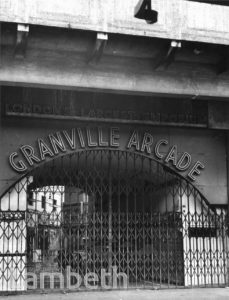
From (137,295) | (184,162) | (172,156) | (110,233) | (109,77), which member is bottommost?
(137,295)

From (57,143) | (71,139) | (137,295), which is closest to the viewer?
(137,295)

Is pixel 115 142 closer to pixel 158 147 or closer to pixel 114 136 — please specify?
pixel 114 136

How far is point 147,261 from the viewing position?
48.6ft

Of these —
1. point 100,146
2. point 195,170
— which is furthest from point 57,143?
point 195,170

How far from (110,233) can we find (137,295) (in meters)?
1.96

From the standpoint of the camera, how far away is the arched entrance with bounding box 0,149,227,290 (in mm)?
13766

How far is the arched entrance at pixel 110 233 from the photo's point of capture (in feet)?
45.2

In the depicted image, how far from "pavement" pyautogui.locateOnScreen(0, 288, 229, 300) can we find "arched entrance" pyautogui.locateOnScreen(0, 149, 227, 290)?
0.46m

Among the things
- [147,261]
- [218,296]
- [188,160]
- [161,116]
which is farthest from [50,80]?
[218,296]

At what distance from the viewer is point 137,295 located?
1322cm

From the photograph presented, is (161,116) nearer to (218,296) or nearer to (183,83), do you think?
(183,83)

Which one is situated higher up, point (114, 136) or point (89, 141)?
point (114, 136)

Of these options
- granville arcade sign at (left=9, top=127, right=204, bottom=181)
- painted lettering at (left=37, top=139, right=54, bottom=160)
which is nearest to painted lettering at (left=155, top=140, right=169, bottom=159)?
granville arcade sign at (left=9, top=127, right=204, bottom=181)

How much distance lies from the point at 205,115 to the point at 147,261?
4924 millimetres
